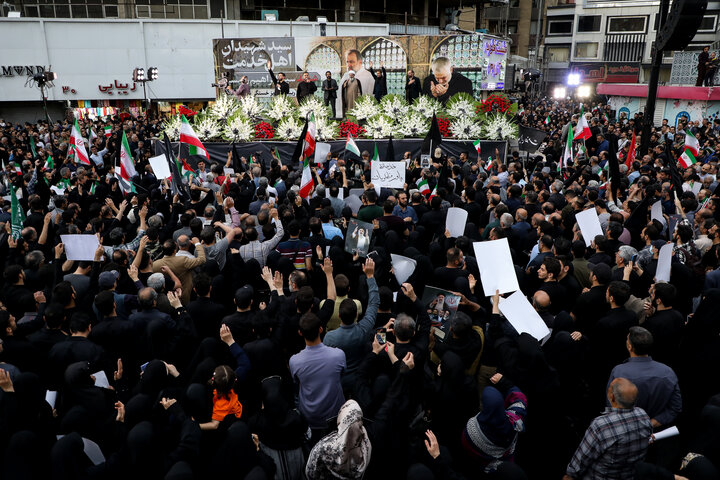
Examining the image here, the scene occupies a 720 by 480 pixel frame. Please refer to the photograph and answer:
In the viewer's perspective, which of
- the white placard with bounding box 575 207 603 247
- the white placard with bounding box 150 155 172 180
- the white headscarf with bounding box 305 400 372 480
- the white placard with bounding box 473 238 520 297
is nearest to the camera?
the white headscarf with bounding box 305 400 372 480

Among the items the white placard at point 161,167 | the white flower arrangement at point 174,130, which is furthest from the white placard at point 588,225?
the white flower arrangement at point 174,130

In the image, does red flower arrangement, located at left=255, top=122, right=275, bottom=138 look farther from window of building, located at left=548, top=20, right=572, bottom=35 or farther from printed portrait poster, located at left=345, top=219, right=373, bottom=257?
window of building, located at left=548, top=20, right=572, bottom=35

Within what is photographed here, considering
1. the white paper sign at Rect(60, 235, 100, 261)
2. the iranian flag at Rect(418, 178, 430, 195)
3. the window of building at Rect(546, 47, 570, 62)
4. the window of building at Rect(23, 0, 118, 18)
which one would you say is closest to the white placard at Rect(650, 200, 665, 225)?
the iranian flag at Rect(418, 178, 430, 195)

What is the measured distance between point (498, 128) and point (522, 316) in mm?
12338

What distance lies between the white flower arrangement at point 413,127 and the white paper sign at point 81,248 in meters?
12.2

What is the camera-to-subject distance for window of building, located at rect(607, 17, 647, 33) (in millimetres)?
52812

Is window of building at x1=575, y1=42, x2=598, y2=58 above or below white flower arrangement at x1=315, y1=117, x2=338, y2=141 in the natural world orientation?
above

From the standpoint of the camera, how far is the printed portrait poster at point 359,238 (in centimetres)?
609

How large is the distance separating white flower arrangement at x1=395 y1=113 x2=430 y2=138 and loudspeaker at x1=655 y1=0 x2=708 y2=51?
748 cm

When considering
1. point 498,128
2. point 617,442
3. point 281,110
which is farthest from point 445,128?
point 617,442

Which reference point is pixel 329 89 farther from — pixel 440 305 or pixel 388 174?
pixel 440 305

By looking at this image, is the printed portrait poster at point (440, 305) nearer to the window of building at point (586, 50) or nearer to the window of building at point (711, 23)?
the window of building at point (711, 23)

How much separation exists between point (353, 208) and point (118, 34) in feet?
104

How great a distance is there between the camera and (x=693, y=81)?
28266mm
